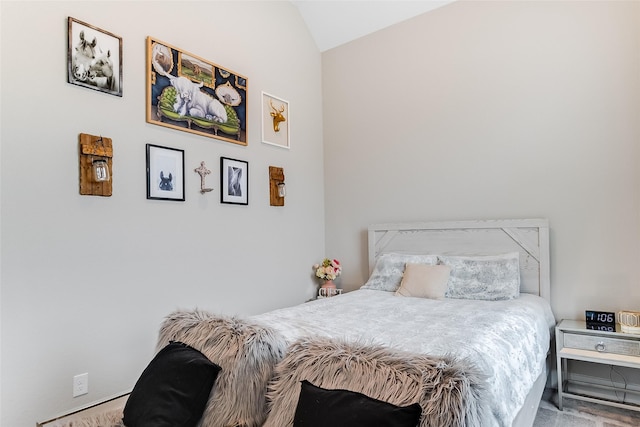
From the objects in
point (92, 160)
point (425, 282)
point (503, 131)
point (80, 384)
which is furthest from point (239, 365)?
point (503, 131)

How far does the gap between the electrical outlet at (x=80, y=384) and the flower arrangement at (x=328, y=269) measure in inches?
81.8

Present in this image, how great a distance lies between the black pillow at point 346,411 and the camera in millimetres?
1102

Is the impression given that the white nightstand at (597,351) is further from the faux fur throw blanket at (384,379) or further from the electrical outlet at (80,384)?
the electrical outlet at (80,384)

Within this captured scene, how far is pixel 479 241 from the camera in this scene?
3.19 meters

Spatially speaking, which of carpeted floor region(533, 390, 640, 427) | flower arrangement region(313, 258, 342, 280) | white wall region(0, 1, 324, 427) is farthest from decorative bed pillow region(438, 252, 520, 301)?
white wall region(0, 1, 324, 427)

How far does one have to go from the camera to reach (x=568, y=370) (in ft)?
9.37

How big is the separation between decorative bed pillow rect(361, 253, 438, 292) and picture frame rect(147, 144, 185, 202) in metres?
1.66

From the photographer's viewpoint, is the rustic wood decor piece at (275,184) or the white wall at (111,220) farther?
the rustic wood decor piece at (275,184)

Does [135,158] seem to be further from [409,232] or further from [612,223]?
[612,223]

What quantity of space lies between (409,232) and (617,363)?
171cm

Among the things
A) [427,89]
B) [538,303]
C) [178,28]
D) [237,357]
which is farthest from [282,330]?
[427,89]

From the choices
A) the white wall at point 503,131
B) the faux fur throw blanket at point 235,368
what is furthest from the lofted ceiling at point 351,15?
the faux fur throw blanket at point 235,368

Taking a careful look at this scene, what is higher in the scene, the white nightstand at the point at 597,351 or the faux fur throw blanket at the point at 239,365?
the faux fur throw blanket at the point at 239,365

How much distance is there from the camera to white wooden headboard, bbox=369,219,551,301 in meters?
2.92
